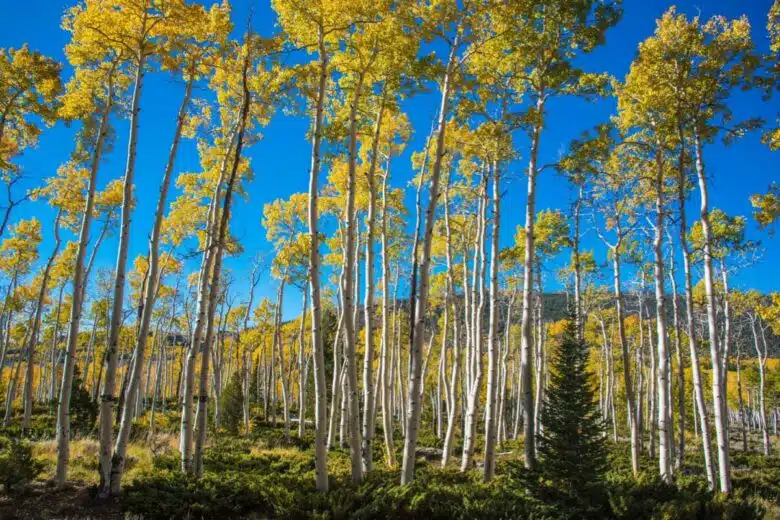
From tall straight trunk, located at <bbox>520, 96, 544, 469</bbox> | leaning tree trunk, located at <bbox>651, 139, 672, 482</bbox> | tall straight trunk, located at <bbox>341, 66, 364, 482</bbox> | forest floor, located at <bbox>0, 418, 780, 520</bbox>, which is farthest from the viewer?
leaning tree trunk, located at <bbox>651, 139, 672, 482</bbox>

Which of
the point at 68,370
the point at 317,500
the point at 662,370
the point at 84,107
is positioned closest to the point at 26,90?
the point at 84,107

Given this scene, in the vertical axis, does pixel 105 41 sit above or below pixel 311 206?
above

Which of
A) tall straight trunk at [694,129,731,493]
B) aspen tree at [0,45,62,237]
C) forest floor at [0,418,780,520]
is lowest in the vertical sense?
forest floor at [0,418,780,520]

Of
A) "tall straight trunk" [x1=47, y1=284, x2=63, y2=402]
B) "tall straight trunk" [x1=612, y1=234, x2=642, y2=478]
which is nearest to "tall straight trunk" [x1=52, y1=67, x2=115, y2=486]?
"tall straight trunk" [x1=612, y1=234, x2=642, y2=478]

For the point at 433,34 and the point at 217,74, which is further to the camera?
the point at 217,74

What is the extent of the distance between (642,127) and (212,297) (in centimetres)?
1003

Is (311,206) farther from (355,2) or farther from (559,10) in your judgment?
(559,10)

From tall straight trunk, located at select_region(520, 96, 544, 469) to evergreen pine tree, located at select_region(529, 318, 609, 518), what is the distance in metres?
0.22

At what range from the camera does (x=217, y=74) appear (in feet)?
32.1

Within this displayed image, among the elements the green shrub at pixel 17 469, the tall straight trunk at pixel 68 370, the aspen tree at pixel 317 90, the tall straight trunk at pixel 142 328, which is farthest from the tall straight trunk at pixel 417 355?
the green shrub at pixel 17 469

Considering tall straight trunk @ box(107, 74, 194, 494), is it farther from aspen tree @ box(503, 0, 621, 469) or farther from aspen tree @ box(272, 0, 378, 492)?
aspen tree @ box(503, 0, 621, 469)

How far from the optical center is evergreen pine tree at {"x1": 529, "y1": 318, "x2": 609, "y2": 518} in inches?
279

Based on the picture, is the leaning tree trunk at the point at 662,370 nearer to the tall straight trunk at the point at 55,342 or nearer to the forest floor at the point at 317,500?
the forest floor at the point at 317,500

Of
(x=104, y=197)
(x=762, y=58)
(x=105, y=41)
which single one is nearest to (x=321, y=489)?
(x=105, y=41)
